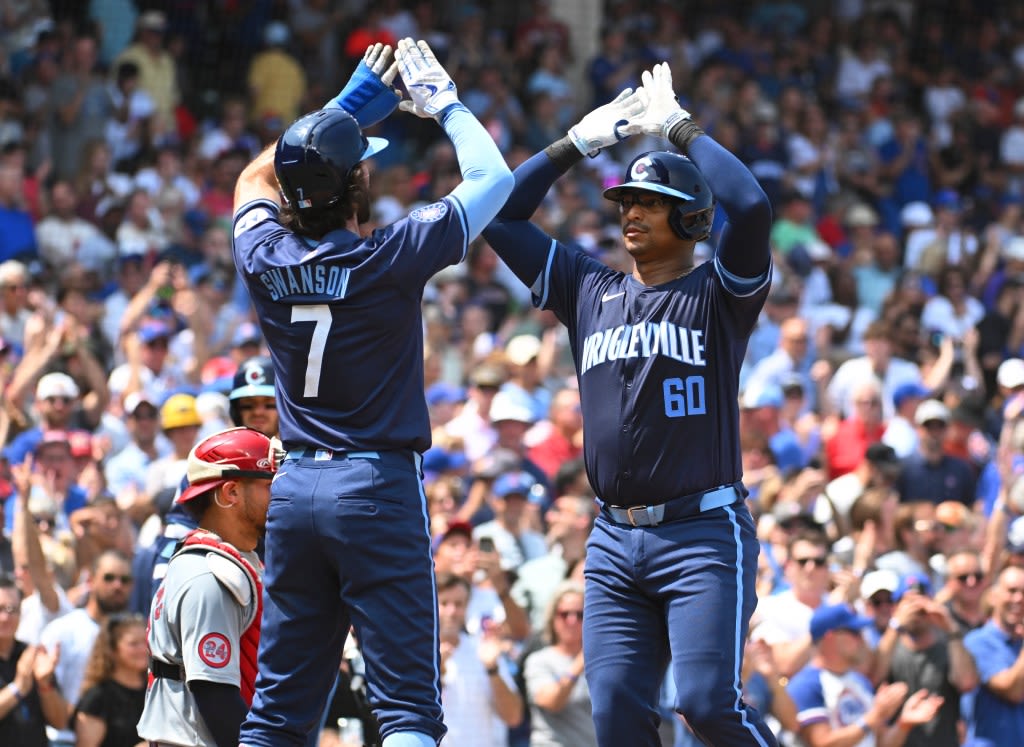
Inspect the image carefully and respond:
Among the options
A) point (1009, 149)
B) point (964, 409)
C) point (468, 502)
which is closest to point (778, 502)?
point (468, 502)

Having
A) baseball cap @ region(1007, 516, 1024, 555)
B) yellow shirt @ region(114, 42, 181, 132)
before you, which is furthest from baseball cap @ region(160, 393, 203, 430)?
yellow shirt @ region(114, 42, 181, 132)

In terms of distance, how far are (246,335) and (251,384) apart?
4.64 meters

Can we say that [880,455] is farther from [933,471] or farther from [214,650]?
[214,650]

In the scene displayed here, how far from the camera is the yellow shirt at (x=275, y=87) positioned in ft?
55.6

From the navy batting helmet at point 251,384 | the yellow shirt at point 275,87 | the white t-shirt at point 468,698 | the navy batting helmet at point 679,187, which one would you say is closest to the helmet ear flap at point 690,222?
the navy batting helmet at point 679,187

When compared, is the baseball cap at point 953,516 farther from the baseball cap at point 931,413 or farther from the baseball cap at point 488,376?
the baseball cap at point 488,376

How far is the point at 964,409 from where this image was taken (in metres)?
A: 13.3

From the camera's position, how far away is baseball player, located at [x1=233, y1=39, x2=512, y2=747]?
5043mm

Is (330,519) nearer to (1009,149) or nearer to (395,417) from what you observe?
(395,417)

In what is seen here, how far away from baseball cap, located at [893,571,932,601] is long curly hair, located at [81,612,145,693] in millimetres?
4074

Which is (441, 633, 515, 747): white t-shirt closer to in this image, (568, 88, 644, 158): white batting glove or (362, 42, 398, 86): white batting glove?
(568, 88, 644, 158): white batting glove

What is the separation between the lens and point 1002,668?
9156mm

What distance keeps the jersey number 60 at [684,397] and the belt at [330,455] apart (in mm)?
1016

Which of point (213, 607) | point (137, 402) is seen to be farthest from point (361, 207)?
point (137, 402)
